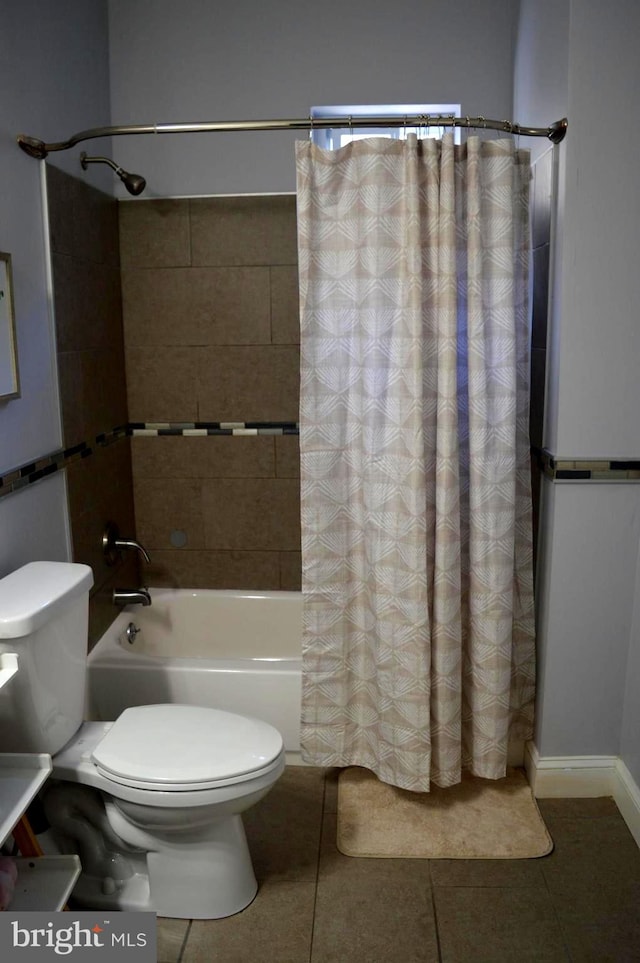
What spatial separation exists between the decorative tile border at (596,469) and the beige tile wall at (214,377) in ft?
3.80

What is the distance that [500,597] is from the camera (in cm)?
228

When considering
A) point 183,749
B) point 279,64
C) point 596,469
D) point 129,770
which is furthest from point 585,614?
point 279,64

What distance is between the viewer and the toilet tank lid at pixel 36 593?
5.87 feet

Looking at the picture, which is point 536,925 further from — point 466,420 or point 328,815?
point 466,420

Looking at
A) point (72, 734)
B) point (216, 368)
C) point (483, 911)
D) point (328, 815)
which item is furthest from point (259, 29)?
point (483, 911)

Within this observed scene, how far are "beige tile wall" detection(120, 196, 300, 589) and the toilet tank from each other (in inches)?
44.2

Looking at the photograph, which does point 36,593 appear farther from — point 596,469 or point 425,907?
point 596,469

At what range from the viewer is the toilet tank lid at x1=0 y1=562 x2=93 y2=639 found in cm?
179

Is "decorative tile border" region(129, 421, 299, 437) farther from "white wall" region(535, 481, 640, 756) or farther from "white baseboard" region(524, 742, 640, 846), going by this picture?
"white baseboard" region(524, 742, 640, 846)

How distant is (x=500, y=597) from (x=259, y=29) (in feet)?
6.96

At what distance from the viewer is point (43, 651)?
189 cm

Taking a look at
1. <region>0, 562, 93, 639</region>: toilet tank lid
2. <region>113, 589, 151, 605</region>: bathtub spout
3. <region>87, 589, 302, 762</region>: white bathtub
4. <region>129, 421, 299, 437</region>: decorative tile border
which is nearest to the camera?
<region>0, 562, 93, 639</region>: toilet tank lid

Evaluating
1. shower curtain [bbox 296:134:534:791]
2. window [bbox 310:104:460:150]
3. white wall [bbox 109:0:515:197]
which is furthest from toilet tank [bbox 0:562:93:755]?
window [bbox 310:104:460:150]

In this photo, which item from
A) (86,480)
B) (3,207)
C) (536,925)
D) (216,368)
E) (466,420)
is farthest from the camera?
(216,368)
